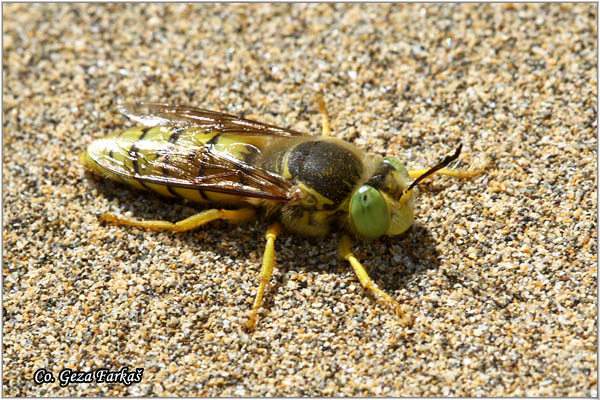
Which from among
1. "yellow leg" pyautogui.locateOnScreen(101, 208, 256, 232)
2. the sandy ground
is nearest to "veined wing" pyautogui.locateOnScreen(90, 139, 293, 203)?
"yellow leg" pyautogui.locateOnScreen(101, 208, 256, 232)

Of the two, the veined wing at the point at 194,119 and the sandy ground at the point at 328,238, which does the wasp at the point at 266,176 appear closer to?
the veined wing at the point at 194,119

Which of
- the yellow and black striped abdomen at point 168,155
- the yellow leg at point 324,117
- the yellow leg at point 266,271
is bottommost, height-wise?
the yellow leg at point 266,271

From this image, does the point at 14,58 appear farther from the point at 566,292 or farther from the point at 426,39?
the point at 566,292

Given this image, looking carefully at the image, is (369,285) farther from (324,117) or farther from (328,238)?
(324,117)

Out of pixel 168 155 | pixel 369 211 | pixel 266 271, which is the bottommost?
pixel 266 271

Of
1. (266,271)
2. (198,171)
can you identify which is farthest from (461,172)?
(198,171)

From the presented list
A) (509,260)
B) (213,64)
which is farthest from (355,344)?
(213,64)

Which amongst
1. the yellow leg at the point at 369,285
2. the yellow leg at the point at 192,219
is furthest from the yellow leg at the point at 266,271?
the yellow leg at the point at 369,285
